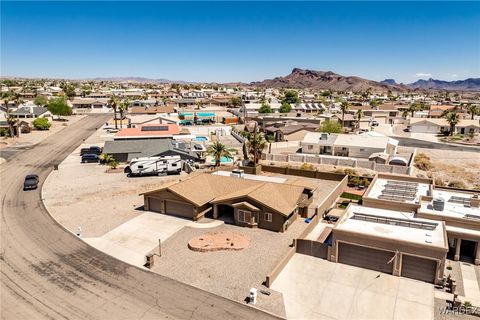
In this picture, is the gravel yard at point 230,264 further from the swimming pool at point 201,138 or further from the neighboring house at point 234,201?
the swimming pool at point 201,138

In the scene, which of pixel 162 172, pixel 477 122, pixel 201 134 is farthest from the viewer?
pixel 477 122

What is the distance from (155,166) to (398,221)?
35.4m

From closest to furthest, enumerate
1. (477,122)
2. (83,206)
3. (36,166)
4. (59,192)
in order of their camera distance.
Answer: (83,206) → (59,192) → (36,166) → (477,122)

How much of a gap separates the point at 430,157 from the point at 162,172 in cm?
5000

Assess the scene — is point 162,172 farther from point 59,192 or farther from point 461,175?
point 461,175

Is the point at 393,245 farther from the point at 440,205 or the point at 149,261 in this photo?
the point at 149,261

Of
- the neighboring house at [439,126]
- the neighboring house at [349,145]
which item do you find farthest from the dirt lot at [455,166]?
the neighboring house at [439,126]


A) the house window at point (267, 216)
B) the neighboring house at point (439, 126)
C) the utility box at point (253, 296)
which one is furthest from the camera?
the neighboring house at point (439, 126)

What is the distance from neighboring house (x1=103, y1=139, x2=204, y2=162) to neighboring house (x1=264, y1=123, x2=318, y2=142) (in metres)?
24.8

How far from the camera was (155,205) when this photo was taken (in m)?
38.1

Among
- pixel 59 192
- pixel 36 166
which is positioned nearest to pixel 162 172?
pixel 59 192

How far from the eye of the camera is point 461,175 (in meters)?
53.7

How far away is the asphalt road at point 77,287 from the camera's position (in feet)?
69.6

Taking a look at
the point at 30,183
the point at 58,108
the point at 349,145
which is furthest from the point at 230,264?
the point at 58,108
